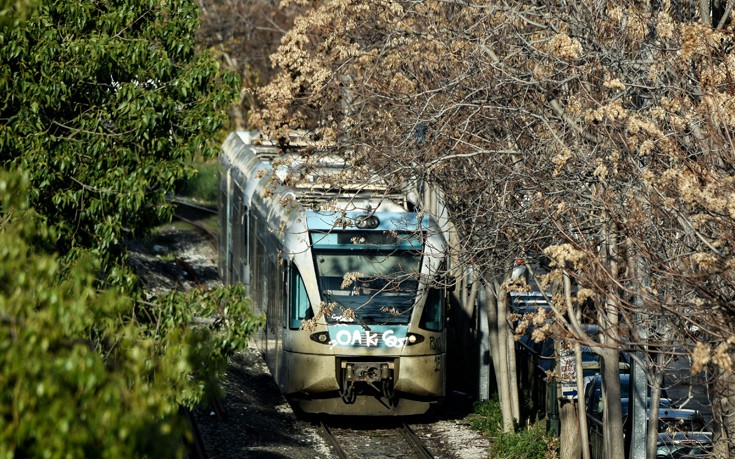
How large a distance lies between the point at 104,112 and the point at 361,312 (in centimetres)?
539

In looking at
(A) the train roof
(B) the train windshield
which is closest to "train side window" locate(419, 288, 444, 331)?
(B) the train windshield

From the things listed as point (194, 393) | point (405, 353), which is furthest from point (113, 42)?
point (405, 353)

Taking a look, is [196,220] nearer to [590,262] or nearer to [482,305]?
[482,305]

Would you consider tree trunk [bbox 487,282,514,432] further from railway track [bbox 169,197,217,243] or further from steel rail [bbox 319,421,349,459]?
railway track [bbox 169,197,217,243]

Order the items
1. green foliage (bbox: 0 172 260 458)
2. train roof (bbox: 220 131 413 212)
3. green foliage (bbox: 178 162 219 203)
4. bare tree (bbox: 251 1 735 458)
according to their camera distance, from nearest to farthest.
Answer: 1. green foliage (bbox: 0 172 260 458)
2. bare tree (bbox: 251 1 735 458)
3. train roof (bbox: 220 131 413 212)
4. green foliage (bbox: 178 162 219 203)

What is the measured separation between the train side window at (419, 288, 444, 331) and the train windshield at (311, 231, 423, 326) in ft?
0.90

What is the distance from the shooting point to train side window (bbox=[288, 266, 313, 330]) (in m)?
14.6

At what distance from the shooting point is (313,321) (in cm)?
1313

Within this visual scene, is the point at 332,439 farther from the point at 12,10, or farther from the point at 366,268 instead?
the point at 12,10

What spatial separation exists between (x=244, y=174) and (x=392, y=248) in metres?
5.86

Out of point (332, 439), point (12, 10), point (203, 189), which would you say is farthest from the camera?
point (203, 189)

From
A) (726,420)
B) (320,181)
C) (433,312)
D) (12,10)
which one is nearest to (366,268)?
(433,312)

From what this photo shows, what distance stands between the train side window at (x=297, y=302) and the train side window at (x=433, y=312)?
60.4 inches

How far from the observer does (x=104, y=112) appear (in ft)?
33.4
